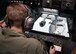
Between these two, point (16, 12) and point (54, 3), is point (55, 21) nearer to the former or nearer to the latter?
point (54, 3)

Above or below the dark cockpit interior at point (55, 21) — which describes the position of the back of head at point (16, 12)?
above

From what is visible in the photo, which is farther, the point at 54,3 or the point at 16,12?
the point at 54,3

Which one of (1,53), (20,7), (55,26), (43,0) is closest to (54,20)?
(55,26)

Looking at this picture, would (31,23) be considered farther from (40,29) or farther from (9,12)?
(9,12)

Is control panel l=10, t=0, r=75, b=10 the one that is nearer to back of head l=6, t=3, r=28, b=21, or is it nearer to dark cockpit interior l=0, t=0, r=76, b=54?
dark cockpit interior l=0, t=0, r=76, b=54

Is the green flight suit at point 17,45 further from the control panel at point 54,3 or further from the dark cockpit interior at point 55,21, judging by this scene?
the control panel at point 54,3

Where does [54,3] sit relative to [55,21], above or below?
above

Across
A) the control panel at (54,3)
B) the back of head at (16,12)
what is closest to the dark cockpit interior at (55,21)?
the control panel at (54,3)

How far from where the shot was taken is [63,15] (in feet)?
9.07

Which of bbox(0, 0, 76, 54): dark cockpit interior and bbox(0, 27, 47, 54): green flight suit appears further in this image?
bbox(0, 0, 76, 54): dark cockpit interior

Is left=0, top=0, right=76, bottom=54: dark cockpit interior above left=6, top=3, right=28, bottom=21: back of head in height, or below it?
below

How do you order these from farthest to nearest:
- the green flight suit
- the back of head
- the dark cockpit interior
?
1. the dark cockpit interior
2. the back of head
3. the green flight suit

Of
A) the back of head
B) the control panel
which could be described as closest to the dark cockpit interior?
the control panel

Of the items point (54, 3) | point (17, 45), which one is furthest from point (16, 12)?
point (54, 3)
